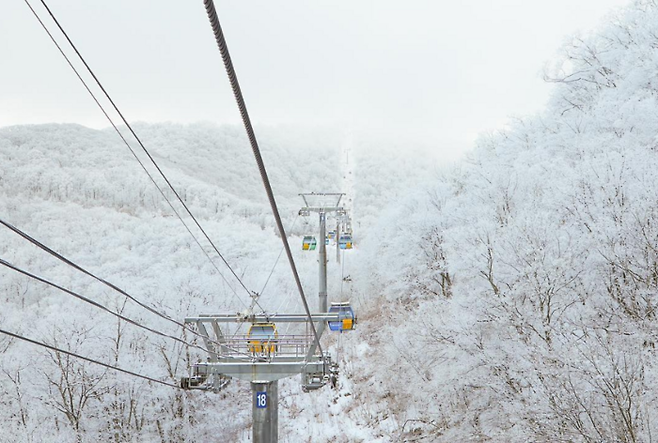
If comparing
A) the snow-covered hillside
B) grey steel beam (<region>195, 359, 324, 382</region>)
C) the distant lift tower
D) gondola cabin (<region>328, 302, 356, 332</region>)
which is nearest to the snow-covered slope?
gondola cabin (<region>328, 302, 356, 332</region>)

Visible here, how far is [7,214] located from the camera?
88812 mm

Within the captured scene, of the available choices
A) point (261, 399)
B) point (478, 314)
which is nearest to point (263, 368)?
point (261, 399)

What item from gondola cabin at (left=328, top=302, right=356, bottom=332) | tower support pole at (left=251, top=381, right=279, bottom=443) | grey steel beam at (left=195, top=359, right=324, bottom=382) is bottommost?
tower support pole at (left=251, top=381, right=279, bottom=443)

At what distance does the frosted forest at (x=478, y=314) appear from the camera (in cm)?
1101

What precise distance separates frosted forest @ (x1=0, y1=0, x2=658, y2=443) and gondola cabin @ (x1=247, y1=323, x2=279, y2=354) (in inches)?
233

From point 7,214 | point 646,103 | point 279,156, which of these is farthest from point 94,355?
point 279,156

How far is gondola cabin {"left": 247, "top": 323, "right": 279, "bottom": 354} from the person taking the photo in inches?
475

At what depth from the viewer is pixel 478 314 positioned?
14.9m

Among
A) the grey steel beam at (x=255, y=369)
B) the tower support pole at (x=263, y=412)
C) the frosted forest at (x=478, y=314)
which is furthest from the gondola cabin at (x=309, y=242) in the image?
the tower support pole at (x=263, y=412)

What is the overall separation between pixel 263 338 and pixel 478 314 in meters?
6.83

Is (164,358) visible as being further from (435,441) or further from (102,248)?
(102,248)

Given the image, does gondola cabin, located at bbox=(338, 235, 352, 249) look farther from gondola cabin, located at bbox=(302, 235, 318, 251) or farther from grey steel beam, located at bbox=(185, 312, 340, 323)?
grey steel beam, located at bbox=(185, 312, 340, 323)

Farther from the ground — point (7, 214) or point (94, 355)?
point (7, 214)

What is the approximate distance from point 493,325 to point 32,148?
141 m
